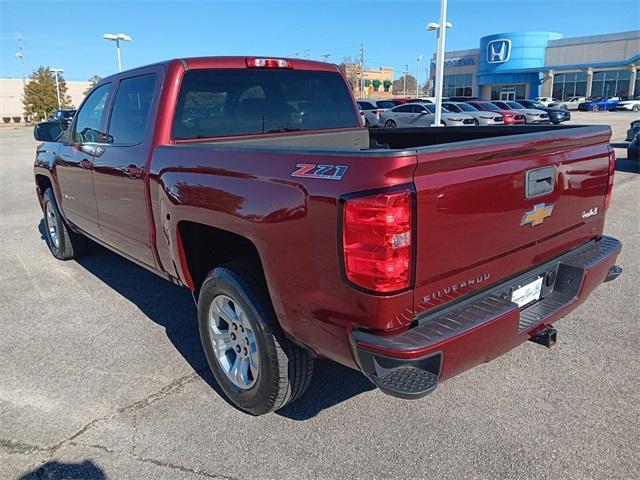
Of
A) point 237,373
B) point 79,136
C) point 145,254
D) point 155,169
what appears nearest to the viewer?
point 237,373

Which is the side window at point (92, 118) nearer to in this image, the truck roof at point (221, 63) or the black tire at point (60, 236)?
the truck roof at point (221, 63)

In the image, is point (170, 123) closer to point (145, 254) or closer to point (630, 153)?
point (145, 254)

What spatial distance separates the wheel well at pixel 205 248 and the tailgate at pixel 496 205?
1.34 metres

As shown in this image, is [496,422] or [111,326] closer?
[496,422]

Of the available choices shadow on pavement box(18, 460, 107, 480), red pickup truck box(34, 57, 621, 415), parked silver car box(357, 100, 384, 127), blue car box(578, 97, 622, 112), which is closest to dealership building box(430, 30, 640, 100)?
blue car box(578, 97, 622, 112)

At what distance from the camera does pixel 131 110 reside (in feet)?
12.7

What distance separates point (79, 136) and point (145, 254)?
5.69 feet

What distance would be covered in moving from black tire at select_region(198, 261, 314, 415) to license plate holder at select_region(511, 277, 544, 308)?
3.77 ft

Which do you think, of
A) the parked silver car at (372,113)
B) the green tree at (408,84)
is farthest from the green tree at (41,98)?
the green tree at (408,84)

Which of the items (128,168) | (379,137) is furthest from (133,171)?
(379,137)

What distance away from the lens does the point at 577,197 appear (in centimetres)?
296

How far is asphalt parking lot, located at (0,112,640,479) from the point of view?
256 centimetres

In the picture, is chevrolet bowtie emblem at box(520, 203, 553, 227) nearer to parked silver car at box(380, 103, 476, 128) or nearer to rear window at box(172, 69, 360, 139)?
rear window at box(172, 69, 360, 139)

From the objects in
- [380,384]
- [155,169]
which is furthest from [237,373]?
[155,169]
